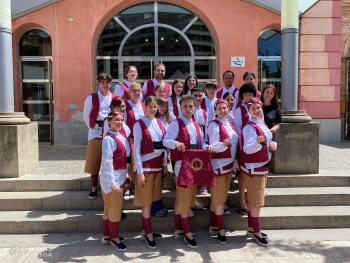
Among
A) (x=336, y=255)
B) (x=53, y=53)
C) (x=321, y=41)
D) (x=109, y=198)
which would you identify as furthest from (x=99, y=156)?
(x=321, y=41)

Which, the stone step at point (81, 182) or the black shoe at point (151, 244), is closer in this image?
the black shoe at point (151, 244)

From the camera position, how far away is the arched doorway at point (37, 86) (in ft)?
31.3

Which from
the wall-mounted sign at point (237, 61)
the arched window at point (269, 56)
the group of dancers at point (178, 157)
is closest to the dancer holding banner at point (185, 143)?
the group of dancers at point (178, 157)

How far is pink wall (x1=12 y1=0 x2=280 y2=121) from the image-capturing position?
895 cm

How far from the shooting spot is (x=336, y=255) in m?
3.29

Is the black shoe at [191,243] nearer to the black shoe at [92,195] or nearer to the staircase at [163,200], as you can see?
the staircase at [163,200]

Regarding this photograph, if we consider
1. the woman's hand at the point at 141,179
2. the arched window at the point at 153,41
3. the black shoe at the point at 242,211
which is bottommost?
the black shoe at the point at 242,211

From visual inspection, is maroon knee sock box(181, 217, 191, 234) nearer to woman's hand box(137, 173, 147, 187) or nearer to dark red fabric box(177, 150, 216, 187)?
dark red fabric box(177, 150, 216, 187)

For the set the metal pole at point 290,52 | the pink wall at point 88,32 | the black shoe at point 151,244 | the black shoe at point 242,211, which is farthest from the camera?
the pink wall at point 88,32

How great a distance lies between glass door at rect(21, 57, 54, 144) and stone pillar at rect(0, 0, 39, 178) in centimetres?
449

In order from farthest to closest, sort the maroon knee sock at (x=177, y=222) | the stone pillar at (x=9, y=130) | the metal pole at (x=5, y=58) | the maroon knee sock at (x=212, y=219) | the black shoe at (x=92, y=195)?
the metal pole at (x=5, y=58)
the stone pillar at (x=9, y=130)
the black shoe at (x=92, y=195)
the maroon knee sock at (x=212, y=219)
the maroon knee sock at (x=177, y=222)

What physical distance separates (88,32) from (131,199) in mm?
6706

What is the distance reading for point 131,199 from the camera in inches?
169

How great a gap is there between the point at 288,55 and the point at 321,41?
4.94 m
